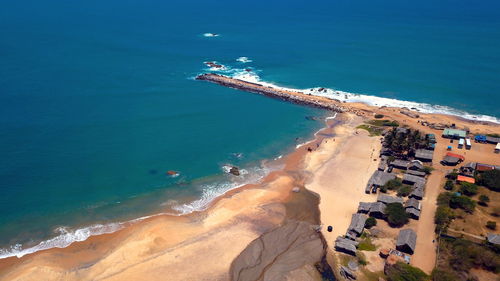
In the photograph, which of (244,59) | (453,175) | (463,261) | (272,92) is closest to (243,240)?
(463,261)

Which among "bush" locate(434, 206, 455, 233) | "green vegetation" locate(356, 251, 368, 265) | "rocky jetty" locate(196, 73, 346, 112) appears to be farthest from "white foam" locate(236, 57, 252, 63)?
"green vegetation" locate(356, 251, 368, 265)

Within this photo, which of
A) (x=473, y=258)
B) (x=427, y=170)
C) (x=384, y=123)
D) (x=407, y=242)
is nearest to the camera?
(x=473, y=258)

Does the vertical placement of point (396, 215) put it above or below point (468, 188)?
below

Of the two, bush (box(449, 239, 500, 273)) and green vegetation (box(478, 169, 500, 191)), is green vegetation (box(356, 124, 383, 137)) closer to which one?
green vegetation (box(478, 169, 500, 191))

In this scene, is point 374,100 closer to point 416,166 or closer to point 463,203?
point 416,166

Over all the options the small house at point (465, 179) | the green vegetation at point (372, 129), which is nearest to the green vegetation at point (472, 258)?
the small house at point (465, 179)

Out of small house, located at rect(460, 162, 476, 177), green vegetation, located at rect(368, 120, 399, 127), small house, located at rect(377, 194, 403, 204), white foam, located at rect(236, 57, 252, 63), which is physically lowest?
small house, located at rect(377, 194, 403, 204)

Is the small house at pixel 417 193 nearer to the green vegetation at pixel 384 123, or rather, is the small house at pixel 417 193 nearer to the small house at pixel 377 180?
the small house at pixel 377 180
